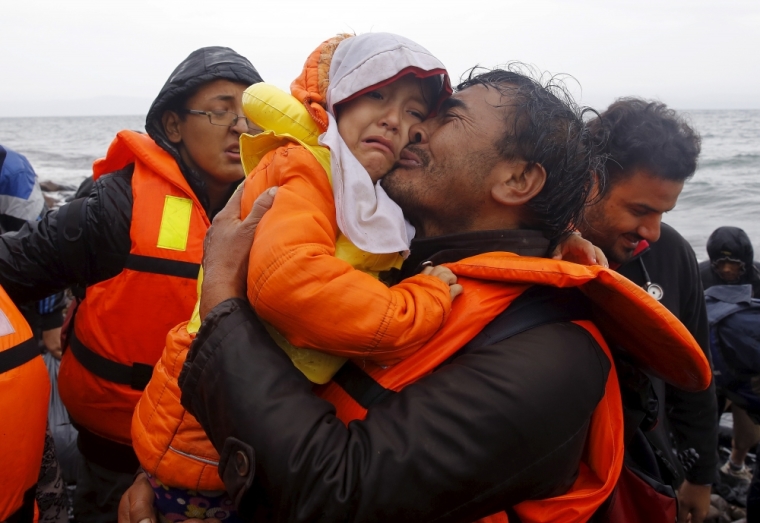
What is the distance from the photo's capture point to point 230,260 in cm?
169

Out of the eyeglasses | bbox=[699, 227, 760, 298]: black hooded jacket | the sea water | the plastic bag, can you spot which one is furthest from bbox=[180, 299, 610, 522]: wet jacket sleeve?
bbox=[699, 227, 760, 298]: black hooded jacket

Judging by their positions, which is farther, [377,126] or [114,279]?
[114,279]

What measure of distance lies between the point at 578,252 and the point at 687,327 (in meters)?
1.32

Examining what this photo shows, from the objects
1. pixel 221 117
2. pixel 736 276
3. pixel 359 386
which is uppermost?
pixel 221 117

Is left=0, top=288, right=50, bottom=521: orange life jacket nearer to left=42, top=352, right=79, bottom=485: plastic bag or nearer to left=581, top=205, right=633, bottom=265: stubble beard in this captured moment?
left=42, top=352, right=79, bottom=485: plastic bag

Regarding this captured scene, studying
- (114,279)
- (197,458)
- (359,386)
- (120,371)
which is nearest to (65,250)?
(114,279)

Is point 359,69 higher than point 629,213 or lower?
higher

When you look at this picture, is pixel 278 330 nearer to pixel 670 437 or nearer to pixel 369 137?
pixel 369 137

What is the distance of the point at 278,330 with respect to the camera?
→ 61.9 inches

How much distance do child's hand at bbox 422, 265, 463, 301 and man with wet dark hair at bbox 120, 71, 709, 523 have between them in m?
0.03

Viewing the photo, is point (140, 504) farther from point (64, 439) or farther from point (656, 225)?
point (64, 439)

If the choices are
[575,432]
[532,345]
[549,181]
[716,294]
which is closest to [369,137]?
[549,181]

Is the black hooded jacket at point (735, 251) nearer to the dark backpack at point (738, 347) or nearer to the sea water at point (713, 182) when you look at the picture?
the sea water at point (713, 182)

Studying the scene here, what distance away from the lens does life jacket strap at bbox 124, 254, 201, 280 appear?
2711 mm
